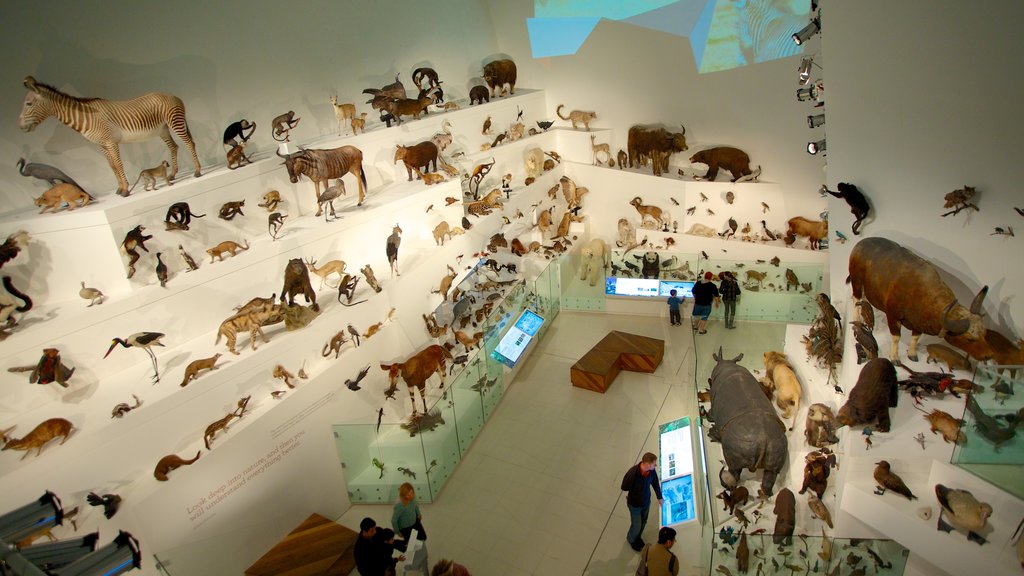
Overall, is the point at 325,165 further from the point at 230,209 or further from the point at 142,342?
the point at 142,342

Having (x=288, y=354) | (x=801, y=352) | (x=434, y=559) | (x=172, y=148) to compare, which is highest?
(x=172, y=148)

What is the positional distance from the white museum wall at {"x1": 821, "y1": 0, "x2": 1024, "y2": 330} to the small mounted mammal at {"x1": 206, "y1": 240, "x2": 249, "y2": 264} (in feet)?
22.3

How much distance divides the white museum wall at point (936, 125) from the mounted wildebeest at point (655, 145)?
Result: 5969 millimetres

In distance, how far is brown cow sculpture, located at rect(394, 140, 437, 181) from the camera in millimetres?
9430

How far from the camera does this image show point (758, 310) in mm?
9523

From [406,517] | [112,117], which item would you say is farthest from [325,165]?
[406,517]

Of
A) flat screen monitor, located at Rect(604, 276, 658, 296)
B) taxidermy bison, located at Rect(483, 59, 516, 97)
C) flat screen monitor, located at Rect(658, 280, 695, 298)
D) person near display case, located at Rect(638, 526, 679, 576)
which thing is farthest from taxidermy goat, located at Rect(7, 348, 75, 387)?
taxidermy bison, located at Rect(483, 59, 516, 97)

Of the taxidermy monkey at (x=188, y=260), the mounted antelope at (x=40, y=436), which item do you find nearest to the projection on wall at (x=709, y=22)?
the taxidermy monkey at (x=188, y=260)

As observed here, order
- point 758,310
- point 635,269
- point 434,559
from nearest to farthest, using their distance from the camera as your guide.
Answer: point 434,559, point 758,310, point 635,269

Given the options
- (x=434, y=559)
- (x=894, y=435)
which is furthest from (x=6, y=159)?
(x=894, y=435)

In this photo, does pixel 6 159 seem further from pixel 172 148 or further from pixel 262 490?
pixel 262 490

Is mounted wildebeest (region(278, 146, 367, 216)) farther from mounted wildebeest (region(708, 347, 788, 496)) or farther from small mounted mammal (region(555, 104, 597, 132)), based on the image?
small mounted mammal (region(555, 104, 597, 132))

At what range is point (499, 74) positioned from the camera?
41.8ft

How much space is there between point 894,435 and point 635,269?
20.5ft
